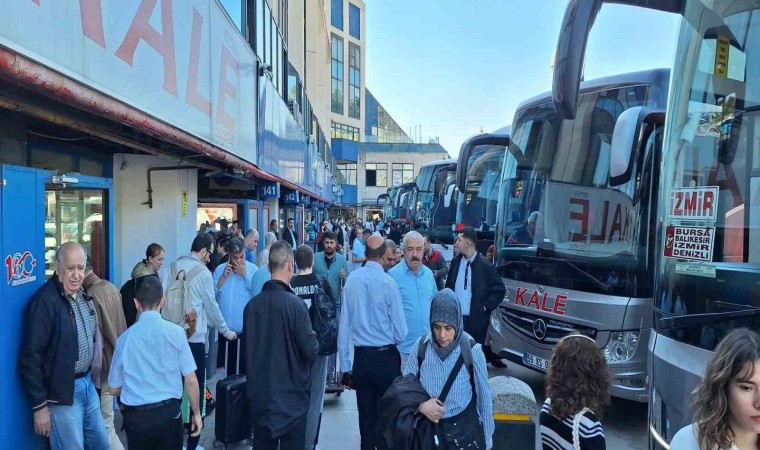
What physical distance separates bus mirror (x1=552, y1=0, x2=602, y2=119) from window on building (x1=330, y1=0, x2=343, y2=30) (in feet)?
186

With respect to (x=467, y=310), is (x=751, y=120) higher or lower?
higher

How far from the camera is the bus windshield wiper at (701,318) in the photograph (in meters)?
2.57

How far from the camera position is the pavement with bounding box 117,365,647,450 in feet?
16.6

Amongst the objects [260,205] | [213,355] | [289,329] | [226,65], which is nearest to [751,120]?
[289,329]

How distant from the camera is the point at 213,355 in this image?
6.24 metres

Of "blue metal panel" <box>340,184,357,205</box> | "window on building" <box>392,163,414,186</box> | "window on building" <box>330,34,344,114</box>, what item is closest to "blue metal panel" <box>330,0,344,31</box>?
"window on building" <box>330,34,344,114</box>

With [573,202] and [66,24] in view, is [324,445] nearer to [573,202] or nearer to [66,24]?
[573,202]

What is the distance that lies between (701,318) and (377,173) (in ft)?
208

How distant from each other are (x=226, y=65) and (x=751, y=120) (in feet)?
20.7

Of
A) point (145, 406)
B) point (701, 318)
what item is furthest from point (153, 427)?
point (701, 318)

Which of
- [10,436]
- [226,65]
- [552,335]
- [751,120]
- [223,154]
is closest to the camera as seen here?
[751,120]

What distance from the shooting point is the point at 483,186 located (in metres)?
13.0

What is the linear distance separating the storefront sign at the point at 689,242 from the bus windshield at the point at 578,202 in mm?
2182

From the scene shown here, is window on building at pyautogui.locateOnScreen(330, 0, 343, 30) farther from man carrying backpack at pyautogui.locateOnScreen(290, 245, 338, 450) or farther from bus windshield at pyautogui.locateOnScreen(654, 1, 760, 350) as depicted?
bus windshield at pyautogui.locateOnScreen(654, 1, 760, 350)
